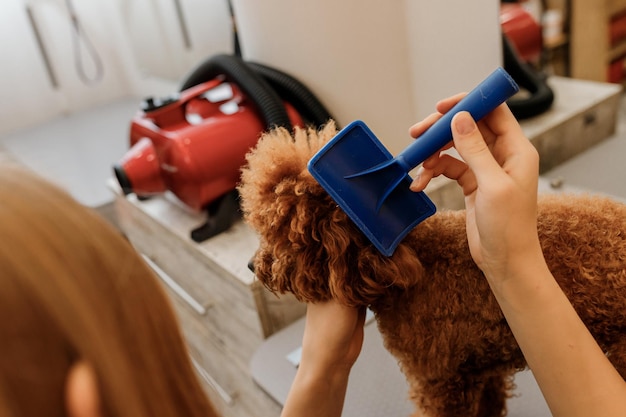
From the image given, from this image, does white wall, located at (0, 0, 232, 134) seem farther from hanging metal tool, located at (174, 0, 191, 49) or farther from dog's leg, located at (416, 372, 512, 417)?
dog's leg, located at (416, 372, 512, 417)

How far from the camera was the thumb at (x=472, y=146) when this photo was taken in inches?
17.9

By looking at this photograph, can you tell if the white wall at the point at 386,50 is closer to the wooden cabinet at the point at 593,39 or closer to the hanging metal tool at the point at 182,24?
the wooden cabinet at the point at 593,39

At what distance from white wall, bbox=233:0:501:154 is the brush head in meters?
0.50

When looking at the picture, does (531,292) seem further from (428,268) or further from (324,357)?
(324,357)

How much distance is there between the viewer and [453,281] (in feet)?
1.77

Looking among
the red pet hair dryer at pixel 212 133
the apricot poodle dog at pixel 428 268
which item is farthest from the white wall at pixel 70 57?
the apricot poodle dog at pixel 428 268

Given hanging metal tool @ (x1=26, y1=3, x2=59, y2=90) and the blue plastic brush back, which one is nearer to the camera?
the blue plastic brush back

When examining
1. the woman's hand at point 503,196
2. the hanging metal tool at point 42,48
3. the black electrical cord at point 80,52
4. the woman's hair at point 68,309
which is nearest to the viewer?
the woman's hair at point 68,309

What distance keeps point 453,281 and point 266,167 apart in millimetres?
222

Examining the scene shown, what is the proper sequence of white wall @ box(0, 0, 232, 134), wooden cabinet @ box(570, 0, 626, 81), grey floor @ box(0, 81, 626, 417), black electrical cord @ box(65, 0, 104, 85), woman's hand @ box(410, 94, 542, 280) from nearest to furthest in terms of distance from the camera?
1. woman's hand @ box(410, 94, 542, 280)
2. grey floor @ box(0, 81, 626, 417)
3. wooden cabinet @ box(570, 0, 626, 81)
4. white wall @ box(0, 0, 232, 134)
5. black electrical cord @ box(65, 0, 104, 85)

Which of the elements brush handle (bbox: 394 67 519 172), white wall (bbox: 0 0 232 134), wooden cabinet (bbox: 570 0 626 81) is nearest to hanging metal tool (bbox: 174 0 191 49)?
white wall (bbox: 0 0 232 134)

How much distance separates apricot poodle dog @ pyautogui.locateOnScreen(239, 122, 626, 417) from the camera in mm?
503

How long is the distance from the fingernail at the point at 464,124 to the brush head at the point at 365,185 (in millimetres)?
78

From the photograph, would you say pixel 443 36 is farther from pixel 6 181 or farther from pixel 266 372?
pixel 6 181
